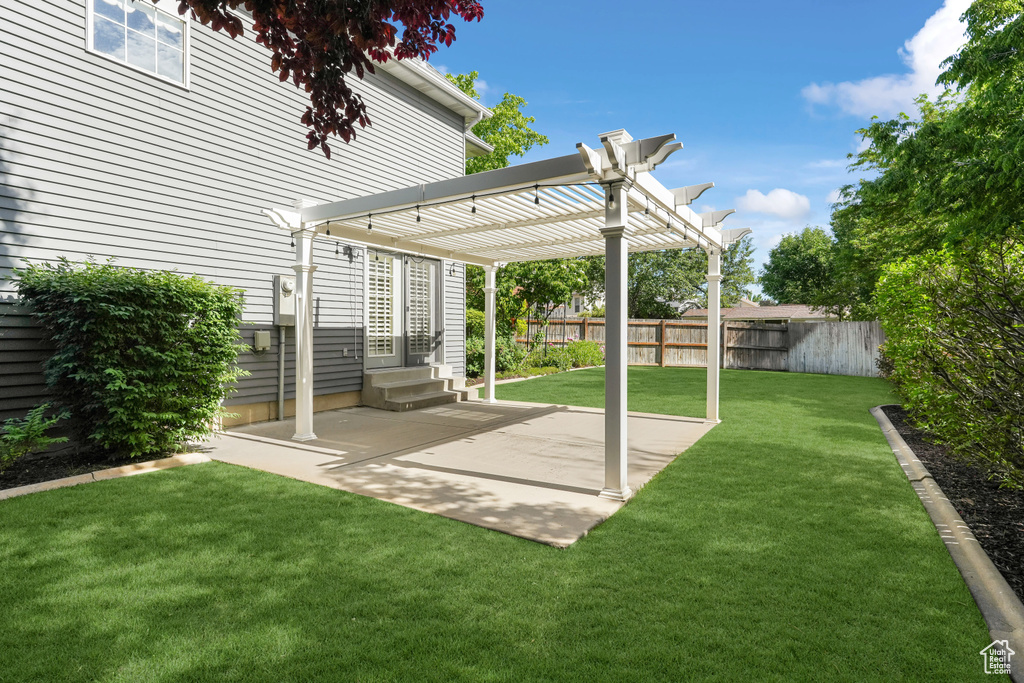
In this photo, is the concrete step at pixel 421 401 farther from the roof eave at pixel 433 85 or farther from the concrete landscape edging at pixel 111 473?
the roof eave at pixel 433 85

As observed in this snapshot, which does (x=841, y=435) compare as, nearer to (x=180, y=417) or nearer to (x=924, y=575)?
(x=924, y=575)

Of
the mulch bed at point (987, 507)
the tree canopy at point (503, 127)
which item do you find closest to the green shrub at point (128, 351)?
→ the mulch bed at point (987, 507)

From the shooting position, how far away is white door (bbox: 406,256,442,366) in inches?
388

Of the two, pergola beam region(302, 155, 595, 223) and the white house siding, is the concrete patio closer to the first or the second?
the white house siding

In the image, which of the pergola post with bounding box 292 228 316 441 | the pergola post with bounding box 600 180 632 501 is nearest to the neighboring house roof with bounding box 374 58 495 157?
the pergola post with bounding box 292 228 316 441

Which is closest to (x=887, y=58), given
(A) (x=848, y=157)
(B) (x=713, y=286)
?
(A) (x=848, y=157)

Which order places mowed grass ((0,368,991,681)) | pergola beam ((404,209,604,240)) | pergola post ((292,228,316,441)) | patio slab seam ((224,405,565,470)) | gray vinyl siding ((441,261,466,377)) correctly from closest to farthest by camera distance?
mowed grass ((0,368,991,681)) → patio slab seam ((224,405,565,470)) → pergola beam ((404,209,604,240)) → pergola post ((292,228,316,441)) → gray vinyl siding ((441,261,466,377))

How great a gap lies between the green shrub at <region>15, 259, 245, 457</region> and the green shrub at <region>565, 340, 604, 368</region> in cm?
1229

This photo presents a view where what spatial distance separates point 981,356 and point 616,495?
2.88 meters

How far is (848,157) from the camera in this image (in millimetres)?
16594

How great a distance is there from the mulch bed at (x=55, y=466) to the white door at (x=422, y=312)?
16.2ft

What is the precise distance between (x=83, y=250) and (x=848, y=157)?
19.2m

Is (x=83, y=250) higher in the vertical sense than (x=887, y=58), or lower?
lower

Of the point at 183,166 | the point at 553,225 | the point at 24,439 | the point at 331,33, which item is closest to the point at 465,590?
the point at 331,33
